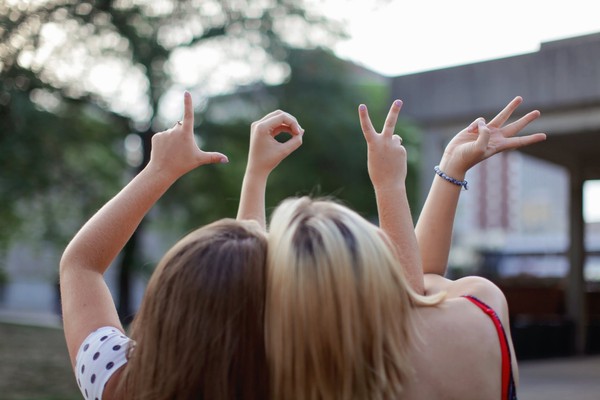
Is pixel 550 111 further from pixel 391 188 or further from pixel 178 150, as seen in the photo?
pixel 178 150

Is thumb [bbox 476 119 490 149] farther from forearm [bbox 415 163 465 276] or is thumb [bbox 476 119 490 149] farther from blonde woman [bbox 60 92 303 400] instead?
blonde woman [bbox 60 92 303 400]

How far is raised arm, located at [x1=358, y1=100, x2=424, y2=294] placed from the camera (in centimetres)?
143

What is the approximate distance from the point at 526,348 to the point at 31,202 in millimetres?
7486

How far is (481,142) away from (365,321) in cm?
55

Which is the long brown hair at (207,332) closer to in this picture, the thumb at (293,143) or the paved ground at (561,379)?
the thumb at (293,143)

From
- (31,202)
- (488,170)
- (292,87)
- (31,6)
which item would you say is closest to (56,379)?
(31,202)

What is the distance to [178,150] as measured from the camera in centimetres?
155

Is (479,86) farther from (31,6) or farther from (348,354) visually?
(348,354)

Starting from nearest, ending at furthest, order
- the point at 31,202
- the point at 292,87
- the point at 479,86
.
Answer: the point at 479,86 < the point at 31,202 < the point at 292,87

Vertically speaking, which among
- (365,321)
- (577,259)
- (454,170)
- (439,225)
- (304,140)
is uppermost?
(304,140)

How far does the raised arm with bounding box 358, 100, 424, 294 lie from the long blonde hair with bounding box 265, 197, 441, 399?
0.54 ft

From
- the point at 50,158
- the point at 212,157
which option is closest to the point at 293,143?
the point at 212,157

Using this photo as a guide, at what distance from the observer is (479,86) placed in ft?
28.7

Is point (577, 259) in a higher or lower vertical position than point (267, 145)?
lower
